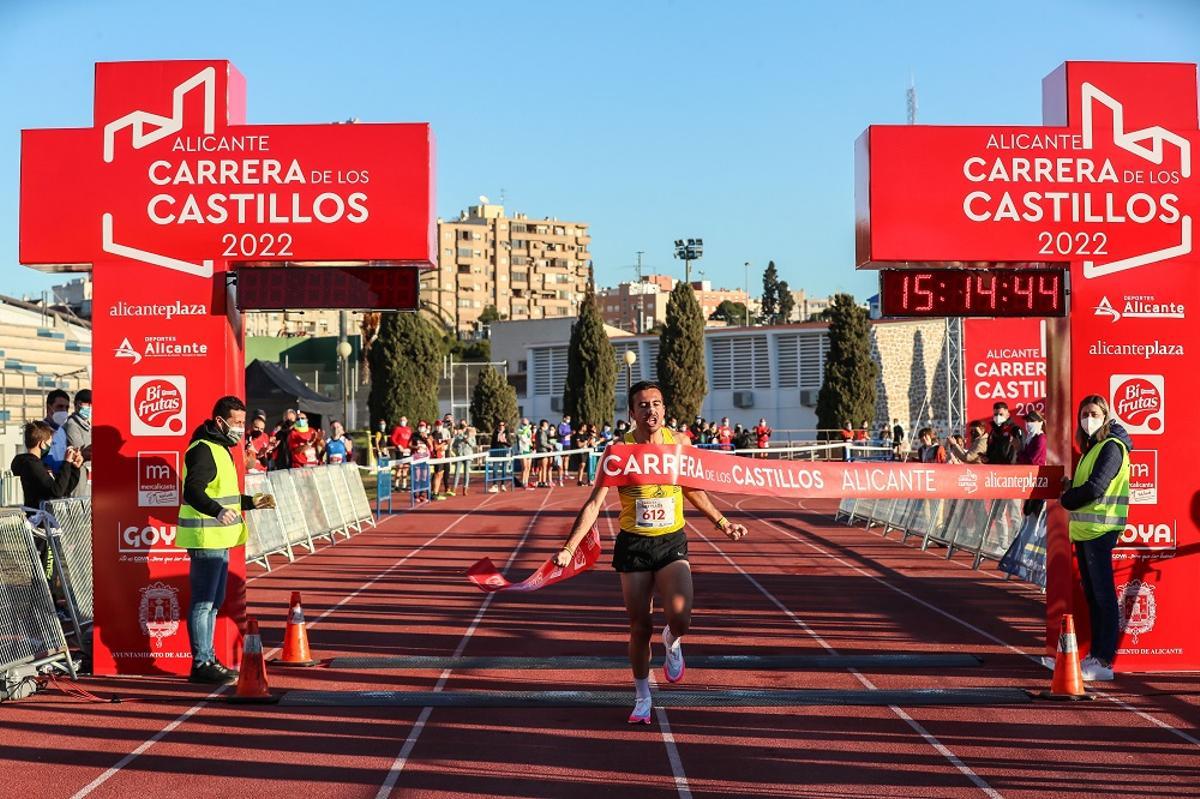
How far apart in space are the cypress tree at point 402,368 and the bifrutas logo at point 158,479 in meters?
42.4

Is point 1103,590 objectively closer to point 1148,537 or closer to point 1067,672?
point 1148,537

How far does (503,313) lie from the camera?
169m

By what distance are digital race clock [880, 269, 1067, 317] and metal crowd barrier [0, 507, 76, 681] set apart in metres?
6.67

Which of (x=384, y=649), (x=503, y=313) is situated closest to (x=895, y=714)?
(x=384, y=649)

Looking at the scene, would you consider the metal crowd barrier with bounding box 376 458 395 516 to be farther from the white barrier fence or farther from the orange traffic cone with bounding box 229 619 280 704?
the orange traffic cone with bounding box 229 619 280 704

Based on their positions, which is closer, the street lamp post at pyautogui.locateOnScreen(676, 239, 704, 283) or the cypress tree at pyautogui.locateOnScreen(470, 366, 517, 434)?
the cypress tree at pyautogui.locateOnScreen(470, 366, 517, 434)

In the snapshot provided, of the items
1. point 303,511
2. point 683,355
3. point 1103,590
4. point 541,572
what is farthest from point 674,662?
point 683,355

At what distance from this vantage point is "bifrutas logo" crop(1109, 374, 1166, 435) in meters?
10.4

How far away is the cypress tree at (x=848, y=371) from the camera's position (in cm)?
5678

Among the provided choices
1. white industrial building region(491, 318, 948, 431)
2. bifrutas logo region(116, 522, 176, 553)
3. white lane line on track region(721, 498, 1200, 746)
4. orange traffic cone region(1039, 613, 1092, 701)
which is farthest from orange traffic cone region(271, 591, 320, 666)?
white industrial building region(491, 318, 948, 431)

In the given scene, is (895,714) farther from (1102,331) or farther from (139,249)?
(139,249)

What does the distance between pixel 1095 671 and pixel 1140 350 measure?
8.28ft

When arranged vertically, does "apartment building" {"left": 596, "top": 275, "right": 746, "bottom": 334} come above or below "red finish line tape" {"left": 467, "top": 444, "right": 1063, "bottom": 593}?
above

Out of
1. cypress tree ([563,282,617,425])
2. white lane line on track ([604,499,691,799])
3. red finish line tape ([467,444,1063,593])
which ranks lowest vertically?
white lane line on track ([604,499,691,799])
